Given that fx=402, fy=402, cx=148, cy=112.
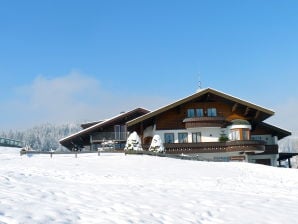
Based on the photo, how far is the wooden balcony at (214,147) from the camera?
1607 inches

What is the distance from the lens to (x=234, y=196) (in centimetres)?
1557

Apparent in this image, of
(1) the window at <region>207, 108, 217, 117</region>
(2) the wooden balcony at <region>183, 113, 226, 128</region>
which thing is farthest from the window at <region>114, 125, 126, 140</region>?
(1) the window at <region>207, 108, 217, 117</region>

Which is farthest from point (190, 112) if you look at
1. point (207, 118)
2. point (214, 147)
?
point (214, 147)

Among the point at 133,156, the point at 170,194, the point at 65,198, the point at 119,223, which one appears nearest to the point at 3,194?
the point at 65,198

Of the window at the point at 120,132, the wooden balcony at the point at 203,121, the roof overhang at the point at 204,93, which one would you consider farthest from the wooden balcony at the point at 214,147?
the window at the point at 120,132

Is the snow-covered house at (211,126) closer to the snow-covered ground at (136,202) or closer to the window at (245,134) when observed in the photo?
the window at (245,134)

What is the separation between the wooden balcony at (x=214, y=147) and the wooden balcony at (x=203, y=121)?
2017 mm

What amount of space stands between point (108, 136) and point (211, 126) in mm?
14148

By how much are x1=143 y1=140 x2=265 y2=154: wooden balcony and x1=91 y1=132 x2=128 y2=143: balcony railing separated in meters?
9.17

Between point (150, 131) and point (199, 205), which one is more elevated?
point (150, 131)

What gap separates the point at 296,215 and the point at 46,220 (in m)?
7.88

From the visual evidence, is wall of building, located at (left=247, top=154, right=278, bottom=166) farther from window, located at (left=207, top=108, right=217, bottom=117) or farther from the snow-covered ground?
the snow-covered ground

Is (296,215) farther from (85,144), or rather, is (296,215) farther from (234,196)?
(85,144)

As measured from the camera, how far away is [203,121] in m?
42.1
